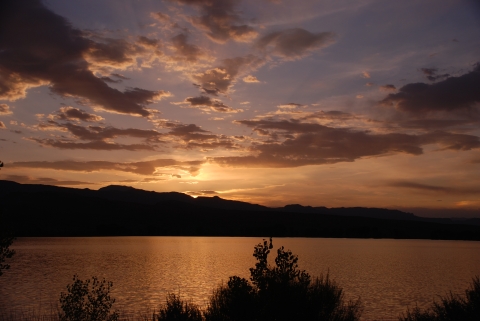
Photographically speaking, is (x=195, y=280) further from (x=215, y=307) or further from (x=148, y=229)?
(x=148, y=229)

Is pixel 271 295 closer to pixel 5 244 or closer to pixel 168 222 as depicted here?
pixel 5 244

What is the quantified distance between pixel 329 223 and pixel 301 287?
518ft

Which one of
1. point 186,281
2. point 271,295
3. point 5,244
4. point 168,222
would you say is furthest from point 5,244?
point 168,222

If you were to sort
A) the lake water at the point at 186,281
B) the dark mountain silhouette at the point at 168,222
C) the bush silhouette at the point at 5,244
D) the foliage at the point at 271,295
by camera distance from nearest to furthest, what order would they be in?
the foliage at the point at 271,295, the bush silhouette at the point at 5,244, the lake water at the point at 186,281, the dark mountain silhouette at the point at 168,222

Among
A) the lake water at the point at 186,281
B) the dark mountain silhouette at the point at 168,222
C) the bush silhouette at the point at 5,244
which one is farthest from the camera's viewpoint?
the dark mountain silhouette at the point at 168,222

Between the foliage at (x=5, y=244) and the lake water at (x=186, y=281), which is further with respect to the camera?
the lake water at (x=186, y=281)

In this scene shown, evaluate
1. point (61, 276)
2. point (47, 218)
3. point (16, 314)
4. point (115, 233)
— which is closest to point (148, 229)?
point (115, 233)

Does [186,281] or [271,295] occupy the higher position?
[271,295]

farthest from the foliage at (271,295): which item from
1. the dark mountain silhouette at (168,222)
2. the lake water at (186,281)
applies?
the dark mountain silhouette at (168,222)

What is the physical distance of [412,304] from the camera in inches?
1158

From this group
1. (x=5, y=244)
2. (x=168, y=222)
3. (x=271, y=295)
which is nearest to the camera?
(x=271, y=295)

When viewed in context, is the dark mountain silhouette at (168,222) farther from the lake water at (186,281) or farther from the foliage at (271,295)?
the foliage at (271,295)

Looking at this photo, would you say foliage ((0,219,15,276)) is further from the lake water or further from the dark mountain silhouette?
the dark mountain silhouette

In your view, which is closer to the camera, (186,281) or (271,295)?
(271,295)
